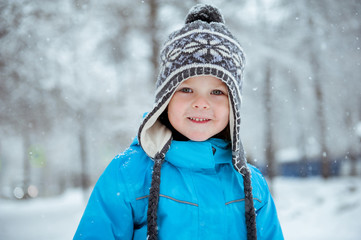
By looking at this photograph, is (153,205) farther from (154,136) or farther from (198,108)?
(198,108)

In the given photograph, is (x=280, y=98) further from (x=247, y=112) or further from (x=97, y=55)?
(x=97, y=55)

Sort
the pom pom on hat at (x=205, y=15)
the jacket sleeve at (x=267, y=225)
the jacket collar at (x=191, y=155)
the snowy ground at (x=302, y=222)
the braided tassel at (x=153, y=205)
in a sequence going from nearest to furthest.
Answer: the braided tassel at (x=153, y=205) < the jacket collar at (x=191, y=155) < the jacket sleeve at (x=267, y=225) < the pom pom on hat at (x=205, y=15) < the snowy ground at (x=302, y=222)

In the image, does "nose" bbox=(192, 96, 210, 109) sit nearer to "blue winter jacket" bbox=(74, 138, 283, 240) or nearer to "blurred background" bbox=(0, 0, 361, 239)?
"blue winter jacket" bbox=(74, 138, 283, 240)

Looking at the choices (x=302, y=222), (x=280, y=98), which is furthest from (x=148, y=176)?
(x=280, y=98)

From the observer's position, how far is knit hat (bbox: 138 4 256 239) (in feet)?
5.02

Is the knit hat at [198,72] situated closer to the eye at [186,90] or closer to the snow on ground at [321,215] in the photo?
the eye at [186,90]

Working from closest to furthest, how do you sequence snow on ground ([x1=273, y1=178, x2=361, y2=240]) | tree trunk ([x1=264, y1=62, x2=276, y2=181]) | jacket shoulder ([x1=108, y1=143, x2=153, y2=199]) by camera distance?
1. jacket shoulder ([x1=108, y1=143, x2=153, y2=199])
2. snow on ground ([x1=273, y1=178, x2=361, y2=240])
3. tree trunk ([x1=264, y1=62, x2=276, y2=181])

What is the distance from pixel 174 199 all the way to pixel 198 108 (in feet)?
1.78

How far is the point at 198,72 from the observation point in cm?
152

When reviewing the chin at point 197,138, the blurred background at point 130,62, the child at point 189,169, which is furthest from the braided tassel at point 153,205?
the blurred background at point 130,62

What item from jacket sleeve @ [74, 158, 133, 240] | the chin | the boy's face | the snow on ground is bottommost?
the snow on ground

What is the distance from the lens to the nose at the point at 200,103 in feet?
4.96

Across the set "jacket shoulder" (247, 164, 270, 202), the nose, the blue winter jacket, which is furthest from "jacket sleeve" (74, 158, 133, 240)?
"jacket shoulder" (247, 164, 270, 202)

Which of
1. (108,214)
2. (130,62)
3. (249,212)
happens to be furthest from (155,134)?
(130,62)
